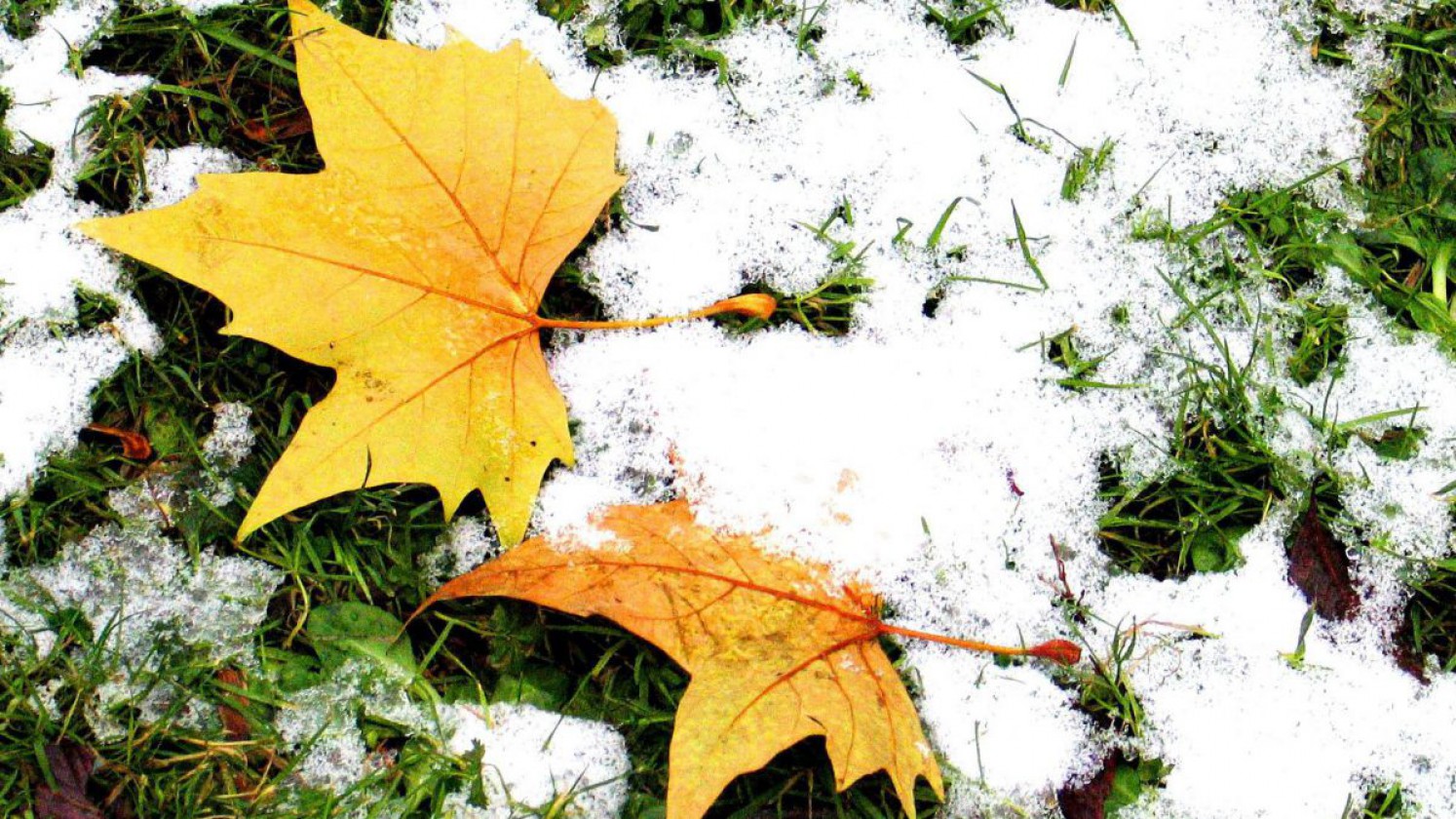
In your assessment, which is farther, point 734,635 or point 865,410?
point 865,410

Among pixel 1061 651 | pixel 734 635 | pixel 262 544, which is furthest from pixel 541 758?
pixel 1061 651

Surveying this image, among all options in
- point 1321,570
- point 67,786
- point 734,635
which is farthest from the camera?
point 1321,570

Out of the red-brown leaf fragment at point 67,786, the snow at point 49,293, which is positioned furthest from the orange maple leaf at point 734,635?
the snow at point 49,293

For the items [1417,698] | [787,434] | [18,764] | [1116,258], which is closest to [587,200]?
[787,434]

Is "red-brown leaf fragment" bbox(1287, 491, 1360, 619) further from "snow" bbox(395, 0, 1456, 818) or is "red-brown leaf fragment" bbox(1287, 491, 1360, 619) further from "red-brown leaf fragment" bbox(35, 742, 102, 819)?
"red-brown leaf fragment" bbox(35, 742, 102, 819)

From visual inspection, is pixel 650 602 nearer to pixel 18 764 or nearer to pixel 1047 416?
pixel 1047 416

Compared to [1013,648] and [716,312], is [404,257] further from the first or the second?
[1013,648]

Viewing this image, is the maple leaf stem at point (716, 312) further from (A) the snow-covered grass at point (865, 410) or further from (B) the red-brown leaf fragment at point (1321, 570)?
(B) the red-brown leaf fragment at point (1321, 570)

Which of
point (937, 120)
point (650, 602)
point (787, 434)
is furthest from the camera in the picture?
point (937, 120)
